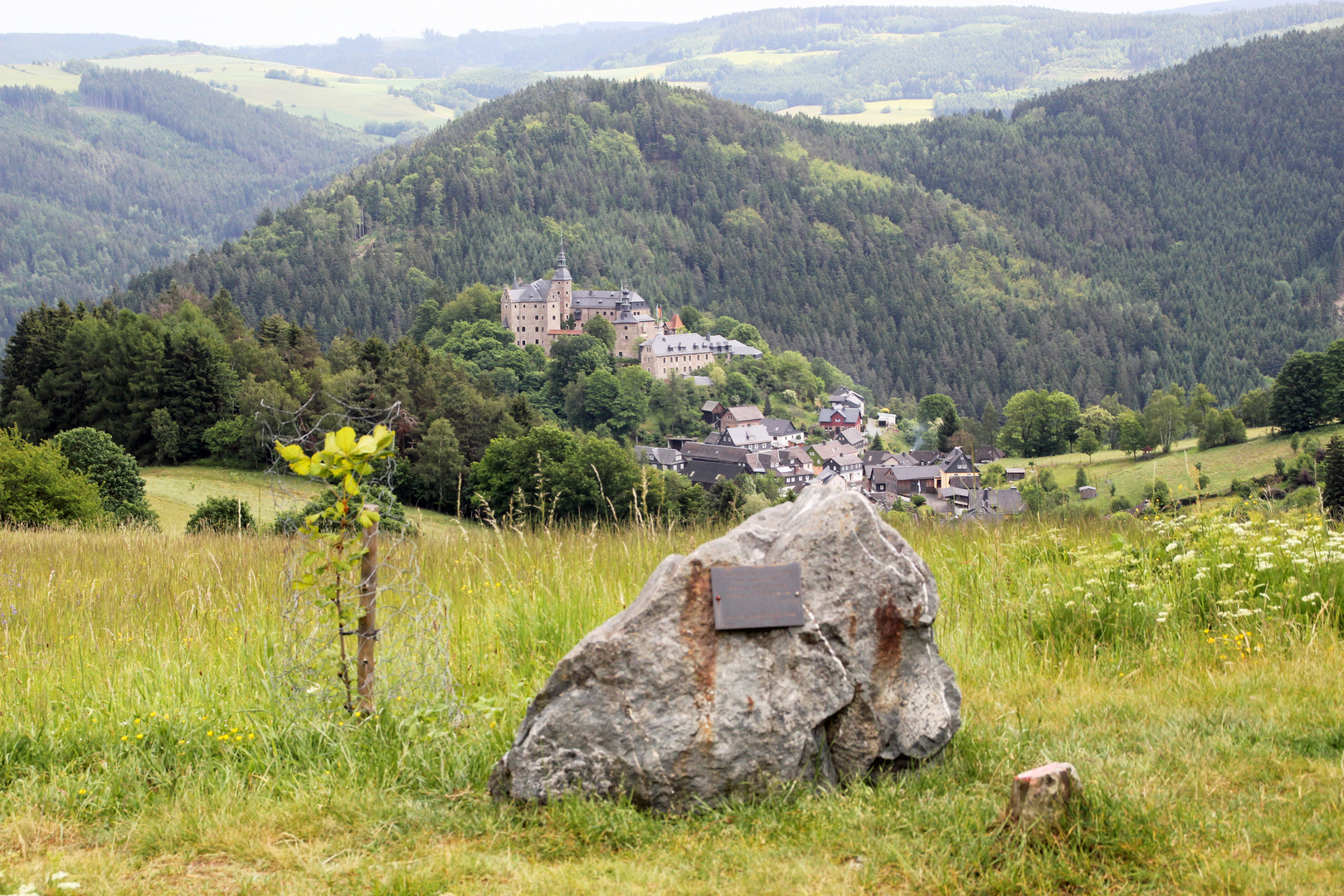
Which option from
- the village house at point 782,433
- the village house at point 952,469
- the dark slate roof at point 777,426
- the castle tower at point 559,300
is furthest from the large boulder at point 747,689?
the castle tower at point 559,300

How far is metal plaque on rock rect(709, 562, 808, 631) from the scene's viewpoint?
14.2 feet

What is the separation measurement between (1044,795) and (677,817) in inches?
59.2

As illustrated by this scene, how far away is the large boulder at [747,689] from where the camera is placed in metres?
4.29

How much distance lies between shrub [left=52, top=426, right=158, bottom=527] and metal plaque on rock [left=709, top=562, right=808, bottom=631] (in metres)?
28.7

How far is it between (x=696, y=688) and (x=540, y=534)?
5.26 meters

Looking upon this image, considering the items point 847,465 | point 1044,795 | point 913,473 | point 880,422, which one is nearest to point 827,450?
point 847,465

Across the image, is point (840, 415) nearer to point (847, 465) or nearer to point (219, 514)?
point (847, 465)

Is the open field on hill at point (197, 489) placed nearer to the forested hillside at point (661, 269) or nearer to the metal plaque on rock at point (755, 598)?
the metal plaque on rock at point (755, 598)

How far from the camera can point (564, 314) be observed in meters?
129

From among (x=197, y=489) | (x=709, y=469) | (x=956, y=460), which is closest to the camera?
(x=197, y=489)

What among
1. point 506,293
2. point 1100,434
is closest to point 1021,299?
point 1100,434

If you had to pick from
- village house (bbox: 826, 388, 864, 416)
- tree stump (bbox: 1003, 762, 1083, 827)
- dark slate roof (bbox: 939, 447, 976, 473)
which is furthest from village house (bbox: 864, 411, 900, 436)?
tree stump (bbox: 1003, 762, 1083, 827)

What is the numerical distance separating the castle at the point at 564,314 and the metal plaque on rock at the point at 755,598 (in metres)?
118

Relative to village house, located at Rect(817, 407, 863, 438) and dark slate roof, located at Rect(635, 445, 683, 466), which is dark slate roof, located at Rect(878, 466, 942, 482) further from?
village house, located at Rect(817, 407, 863, 438)
